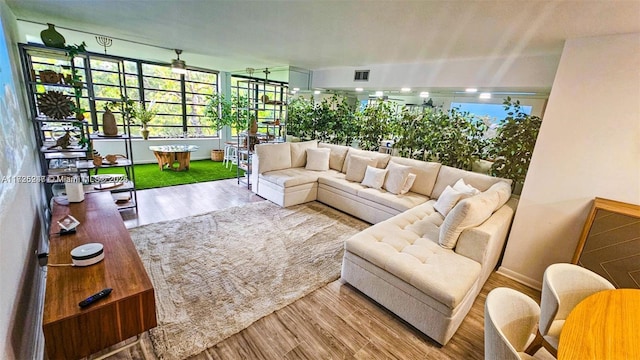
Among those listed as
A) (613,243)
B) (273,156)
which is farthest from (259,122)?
(613,243)

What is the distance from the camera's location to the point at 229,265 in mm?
2717

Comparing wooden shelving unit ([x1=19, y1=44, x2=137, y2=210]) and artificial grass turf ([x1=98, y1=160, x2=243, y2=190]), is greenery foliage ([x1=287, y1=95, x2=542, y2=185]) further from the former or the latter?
wooden shelving unit ([x1=19, y1=44, x2=137, y2=210])

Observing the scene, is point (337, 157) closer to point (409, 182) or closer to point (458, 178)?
point (409, 182)

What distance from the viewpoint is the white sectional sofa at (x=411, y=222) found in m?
2.00

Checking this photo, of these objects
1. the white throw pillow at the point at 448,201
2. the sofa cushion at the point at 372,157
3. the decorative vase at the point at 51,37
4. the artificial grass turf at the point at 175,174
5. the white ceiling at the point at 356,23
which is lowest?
the artificial grass turf at the point at 175,174

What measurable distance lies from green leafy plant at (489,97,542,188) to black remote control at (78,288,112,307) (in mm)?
4093

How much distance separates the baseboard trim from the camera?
283 cm

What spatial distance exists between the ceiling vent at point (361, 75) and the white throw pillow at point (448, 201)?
276 cm

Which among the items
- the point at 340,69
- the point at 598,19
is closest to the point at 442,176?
the point at 598,19

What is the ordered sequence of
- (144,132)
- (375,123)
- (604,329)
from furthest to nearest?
1. (144,132)
2. (375,123)
3. (604,329)

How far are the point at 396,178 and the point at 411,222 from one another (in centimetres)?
111

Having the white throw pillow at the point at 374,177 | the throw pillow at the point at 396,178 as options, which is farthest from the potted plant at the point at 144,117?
the throw pillow at the point at 396,178

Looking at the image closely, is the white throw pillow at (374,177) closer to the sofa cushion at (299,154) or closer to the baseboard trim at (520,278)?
the sofa cushion at (299,154)

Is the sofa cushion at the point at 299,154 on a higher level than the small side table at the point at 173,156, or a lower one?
higher
